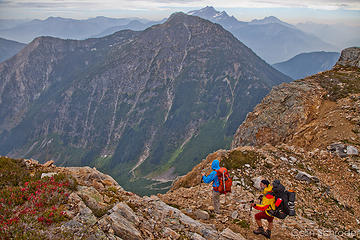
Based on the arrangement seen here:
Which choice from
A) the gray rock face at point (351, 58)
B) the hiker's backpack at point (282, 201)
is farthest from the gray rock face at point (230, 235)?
the gray rock face at point (351, 58)

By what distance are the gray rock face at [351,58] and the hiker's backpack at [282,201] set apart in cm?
4458

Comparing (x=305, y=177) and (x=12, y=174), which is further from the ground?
(x=12, y=174)

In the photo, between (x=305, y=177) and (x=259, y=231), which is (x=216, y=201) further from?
(x=305, y=177)

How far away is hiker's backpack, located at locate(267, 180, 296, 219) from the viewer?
11227 mm

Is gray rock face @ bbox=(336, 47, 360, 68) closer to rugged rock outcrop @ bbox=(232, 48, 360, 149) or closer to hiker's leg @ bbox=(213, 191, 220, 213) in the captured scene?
rugged rock outcrop @ bbox=(232, 48, 360, 149)

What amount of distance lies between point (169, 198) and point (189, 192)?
5.82 ft

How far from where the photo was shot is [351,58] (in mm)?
44719

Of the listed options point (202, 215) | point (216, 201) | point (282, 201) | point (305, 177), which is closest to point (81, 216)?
point (202, 215)

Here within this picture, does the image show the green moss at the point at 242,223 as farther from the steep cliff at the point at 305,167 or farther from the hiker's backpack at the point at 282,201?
the hiker's backpack at the point at 282,201

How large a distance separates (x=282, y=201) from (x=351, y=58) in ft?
157

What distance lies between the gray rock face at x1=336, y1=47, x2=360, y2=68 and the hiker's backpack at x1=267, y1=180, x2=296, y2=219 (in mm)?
44584

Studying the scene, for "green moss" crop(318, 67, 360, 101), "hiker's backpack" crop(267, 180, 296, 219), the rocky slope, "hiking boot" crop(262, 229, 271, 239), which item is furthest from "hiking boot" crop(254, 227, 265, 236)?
"green moss" crop(318, 67, 360, 101)

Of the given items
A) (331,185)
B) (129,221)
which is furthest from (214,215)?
(331,185)

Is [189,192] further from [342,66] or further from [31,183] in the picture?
[342,66]
